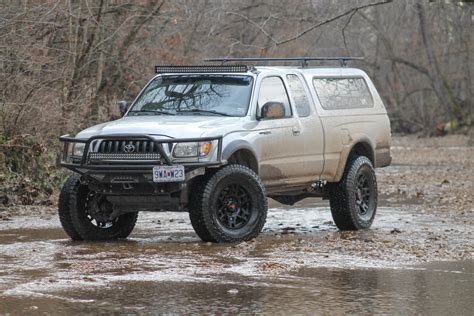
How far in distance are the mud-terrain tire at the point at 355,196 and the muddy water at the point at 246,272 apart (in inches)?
7.7

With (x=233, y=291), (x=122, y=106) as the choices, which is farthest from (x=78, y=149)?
(x=233, y=291)

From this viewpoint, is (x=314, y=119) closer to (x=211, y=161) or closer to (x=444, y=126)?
(x=211, y=161)

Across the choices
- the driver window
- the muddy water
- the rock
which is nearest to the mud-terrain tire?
the muddy water

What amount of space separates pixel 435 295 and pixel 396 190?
12.1 m

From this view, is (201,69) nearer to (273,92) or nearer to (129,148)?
(273,92)

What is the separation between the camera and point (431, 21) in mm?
41969

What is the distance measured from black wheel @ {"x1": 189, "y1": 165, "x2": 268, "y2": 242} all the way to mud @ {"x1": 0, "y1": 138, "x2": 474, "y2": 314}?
10.2 inches

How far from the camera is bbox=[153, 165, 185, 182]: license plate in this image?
1199 centimetres

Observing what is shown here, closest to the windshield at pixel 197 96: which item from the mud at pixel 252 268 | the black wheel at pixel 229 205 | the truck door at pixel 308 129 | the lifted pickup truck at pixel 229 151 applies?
the lifted pickup truck at pixel 229 151

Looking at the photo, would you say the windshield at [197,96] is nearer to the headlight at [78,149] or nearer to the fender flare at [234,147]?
the fender flare at [234,147]

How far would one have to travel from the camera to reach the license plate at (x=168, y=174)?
1199 centimetres

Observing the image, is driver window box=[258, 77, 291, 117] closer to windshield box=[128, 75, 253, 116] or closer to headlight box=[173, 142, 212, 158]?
windshield box=[128, 75, 253, 116]

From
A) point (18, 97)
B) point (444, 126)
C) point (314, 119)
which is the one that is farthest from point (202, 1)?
point (444, 126)

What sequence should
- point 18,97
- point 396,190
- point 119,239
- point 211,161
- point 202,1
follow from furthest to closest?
point 202,1, point 396,190, point 18,97, point 119,239, point 211,161
